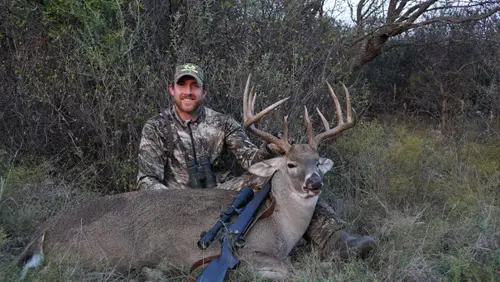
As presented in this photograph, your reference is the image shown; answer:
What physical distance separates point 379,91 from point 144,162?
550cm

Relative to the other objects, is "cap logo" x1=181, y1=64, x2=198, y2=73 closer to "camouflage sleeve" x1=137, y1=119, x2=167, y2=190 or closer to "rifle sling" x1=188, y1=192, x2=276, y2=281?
"camouflage sleeve" x1=137, y1=119, x2=167, y2=190

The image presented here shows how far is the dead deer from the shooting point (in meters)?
3.45

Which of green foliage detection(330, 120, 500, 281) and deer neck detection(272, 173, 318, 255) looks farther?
deer neck detection(272, 173, 318, 255)

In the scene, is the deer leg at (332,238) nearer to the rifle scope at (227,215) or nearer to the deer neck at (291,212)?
the deer neck at (291,212)

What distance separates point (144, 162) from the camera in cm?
448

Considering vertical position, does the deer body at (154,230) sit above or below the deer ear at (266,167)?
below

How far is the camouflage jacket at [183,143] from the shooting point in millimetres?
4516

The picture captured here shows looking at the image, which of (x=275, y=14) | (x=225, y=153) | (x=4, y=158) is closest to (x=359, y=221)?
(x=225, y=153)

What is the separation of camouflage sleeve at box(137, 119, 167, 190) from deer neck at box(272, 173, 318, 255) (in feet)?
3.61

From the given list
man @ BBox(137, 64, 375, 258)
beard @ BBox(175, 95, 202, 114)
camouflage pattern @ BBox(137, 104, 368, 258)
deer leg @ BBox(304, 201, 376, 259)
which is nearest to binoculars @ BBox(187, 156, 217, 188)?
man @ BBox(137, 64, 375, 258)

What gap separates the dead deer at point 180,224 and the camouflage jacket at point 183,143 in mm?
668

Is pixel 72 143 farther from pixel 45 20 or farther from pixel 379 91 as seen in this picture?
pixel 379 91

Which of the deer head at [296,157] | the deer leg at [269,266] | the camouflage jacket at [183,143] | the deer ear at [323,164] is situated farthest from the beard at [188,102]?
the deer leg at [269,266]

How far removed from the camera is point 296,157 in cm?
380
